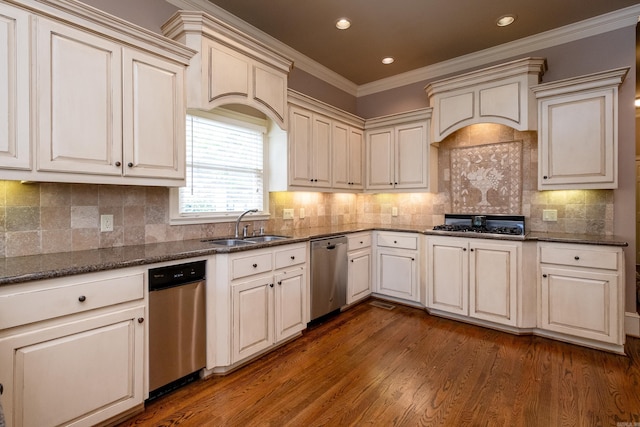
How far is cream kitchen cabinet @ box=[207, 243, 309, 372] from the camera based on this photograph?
2.26 m

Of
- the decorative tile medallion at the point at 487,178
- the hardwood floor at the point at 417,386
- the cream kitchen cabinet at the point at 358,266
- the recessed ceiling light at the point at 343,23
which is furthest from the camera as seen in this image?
the cream kitchen cabinet at the point at 358,266

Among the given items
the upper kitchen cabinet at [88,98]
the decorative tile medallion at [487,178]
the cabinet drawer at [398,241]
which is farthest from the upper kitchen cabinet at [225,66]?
the decorative tile medallion at [487,178]

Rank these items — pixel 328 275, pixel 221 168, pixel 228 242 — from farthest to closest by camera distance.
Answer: pixel 328 275 → pixel 221 168 → pixel 228 242

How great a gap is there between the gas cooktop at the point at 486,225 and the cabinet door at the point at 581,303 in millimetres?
517

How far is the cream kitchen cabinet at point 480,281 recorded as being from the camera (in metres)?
2.96

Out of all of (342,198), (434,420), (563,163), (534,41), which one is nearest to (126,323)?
(434,420)

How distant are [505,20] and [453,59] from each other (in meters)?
0.84

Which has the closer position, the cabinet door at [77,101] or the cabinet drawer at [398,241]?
the cabinet door at [77,101]

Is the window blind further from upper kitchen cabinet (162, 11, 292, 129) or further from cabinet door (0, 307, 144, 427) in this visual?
cabinet door (0, 307, 144, 427)

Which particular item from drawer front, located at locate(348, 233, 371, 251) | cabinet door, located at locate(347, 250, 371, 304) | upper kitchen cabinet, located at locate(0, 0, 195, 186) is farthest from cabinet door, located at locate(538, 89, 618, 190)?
upper kitchen cabinet, located at locate(0, 0, 195, 186)

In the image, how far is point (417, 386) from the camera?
2.18 meters

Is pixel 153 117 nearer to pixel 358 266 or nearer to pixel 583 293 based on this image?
pixel 358 266

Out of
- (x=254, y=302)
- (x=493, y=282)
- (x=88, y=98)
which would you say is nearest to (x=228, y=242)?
(x=254, y=302)

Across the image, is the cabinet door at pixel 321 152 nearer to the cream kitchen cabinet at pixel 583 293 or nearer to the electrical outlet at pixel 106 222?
the electrical outlet at pixel 106 222
